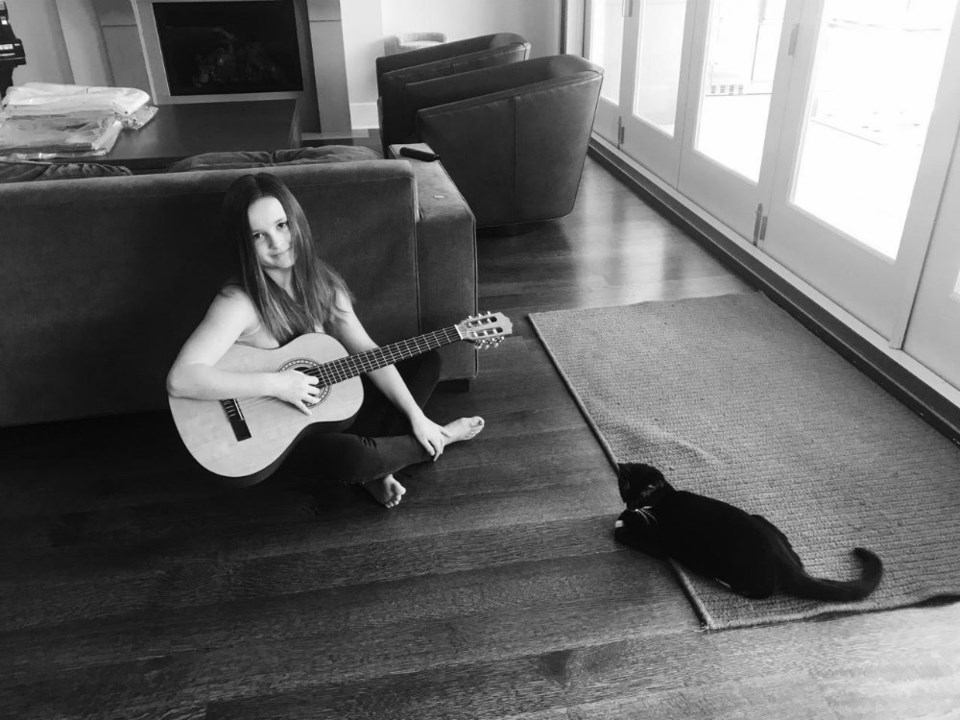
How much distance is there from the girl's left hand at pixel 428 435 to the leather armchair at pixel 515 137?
1.66 m

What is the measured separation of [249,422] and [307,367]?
176mm

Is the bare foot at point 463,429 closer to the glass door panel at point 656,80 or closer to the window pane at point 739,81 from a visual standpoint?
the window pane at point 739,81

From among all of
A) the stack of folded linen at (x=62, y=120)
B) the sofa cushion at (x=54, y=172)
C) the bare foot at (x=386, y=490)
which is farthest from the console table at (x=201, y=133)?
the bare foot at (x=386, y=490)

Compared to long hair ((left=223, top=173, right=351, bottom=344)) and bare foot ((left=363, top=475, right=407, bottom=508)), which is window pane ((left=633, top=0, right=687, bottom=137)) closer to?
long hair ((left=223, top=173, right=351, bottom=344))

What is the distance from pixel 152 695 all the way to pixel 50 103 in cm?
272

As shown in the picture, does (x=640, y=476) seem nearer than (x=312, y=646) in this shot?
No

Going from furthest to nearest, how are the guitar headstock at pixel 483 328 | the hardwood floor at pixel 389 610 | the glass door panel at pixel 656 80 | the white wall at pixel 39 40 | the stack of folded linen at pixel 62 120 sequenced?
the white wall at pixel 39 40, the glass door panel at pixel 656 80, the stack of folded linen at pixel 62 120, the guitar headstock at pixel 483 328, the hardwood floor at pixel 389 610

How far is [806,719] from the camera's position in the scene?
1.25m

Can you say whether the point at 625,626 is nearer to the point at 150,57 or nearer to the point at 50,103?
the point at 50,103

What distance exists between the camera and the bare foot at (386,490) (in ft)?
5.78

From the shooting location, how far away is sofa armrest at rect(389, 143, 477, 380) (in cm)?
198

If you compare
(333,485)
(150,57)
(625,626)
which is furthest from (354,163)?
(150,57)

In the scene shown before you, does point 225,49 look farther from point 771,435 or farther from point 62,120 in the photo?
Answer: point 771,435

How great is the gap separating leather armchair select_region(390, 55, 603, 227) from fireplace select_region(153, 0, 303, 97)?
2.22m
